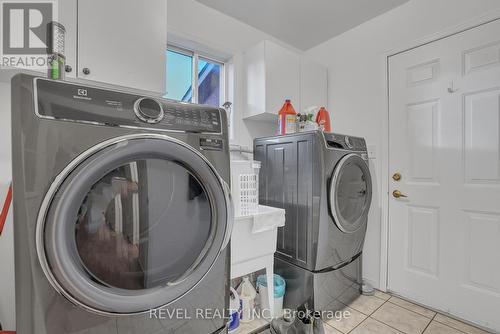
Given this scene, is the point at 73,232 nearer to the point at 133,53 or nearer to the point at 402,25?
the point at 133,53

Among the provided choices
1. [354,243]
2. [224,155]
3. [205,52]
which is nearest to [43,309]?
[224,155]

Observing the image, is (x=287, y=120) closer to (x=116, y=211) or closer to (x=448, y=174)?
(x=448, y=174)

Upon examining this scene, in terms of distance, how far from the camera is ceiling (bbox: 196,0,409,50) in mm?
1998

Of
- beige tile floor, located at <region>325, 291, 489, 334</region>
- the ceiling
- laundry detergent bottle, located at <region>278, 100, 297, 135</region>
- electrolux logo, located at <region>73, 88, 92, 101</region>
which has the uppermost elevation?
the ceiling

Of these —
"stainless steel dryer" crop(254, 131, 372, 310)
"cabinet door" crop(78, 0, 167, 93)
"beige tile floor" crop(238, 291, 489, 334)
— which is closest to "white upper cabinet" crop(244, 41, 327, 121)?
"stainless steel dryer" crop(254, 131, 372, 310)

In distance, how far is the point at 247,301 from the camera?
1544 millimetres

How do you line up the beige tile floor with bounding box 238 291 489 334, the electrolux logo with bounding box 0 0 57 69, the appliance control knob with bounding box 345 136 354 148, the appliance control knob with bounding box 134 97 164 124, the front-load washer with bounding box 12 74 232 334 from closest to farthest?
the front-load washer with bounding box 12 74 232 334 < the appliance control knob with bounding box 134 97 164 124 < the electrolux logo with bounding box 0 0 57 69 < the beige tile floor with bounding box 238 291 489 334 < the appliance control knob with bounding box 345 136 354 148

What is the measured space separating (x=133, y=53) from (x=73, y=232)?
1.02 m

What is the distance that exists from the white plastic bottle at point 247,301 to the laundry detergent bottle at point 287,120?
3.91 ft

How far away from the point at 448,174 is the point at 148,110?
2.08 meters

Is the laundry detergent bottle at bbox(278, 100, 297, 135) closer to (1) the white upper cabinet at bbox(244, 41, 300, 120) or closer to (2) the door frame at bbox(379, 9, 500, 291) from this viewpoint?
(1) the white upper cabinet at bbox(244, 41, 300, 120)

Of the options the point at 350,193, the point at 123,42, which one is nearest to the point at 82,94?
the point at 123,42

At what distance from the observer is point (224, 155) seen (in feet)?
3.24

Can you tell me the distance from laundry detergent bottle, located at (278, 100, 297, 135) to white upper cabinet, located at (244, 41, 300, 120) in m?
0.11
